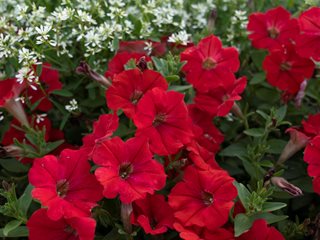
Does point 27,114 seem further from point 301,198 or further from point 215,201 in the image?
point 301,198

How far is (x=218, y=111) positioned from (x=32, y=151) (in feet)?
1.82

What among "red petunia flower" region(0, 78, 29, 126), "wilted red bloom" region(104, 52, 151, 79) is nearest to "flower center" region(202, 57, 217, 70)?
"wilted red bloom" region(104, 52, 151, 79)

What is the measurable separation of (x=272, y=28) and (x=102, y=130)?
2.56 ft

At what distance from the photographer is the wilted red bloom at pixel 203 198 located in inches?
48.8

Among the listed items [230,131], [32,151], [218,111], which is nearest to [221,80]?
[218,111]

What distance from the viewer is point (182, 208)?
1.28m

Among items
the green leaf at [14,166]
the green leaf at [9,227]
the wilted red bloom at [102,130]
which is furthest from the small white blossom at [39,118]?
the green leaf at [9,227]

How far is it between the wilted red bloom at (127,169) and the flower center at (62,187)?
0.11m

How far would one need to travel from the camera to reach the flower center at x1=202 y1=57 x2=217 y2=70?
1554mm

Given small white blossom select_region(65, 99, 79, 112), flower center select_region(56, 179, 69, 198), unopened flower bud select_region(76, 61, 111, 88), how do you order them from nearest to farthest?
flower center select_region(56, 179, 69, 198), unopened flower bud select_region(76, 61, 111, 88), small white blossom select_region(65, 99, 79, 112)

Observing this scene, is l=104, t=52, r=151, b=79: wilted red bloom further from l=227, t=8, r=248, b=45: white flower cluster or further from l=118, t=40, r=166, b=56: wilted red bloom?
l=227, t=8, r=248, b=45: white flower cluster

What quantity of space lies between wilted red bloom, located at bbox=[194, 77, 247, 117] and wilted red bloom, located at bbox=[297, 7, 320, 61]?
21 cm

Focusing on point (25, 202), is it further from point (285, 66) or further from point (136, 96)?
point (285, 66)

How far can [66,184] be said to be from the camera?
126 centimetres
